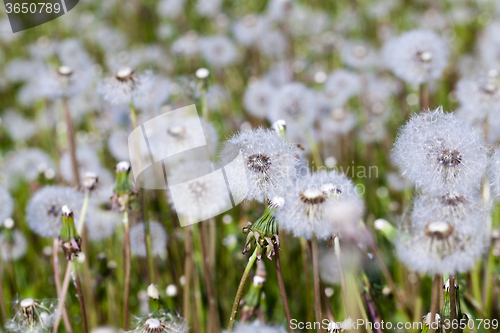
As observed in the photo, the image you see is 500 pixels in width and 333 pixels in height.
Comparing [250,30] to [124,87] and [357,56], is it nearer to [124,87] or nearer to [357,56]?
[357,56]

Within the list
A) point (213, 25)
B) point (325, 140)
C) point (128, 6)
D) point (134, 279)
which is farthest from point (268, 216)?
point (128, 6)

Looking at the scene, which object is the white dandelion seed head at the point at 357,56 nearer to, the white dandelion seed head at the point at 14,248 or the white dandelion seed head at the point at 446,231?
the white dandelion seed head at the point at 446,231

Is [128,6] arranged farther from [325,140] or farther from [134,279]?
[134,279]

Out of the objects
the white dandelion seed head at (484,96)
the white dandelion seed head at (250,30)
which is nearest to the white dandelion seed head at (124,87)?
the white dandelion seed head at (484,96)

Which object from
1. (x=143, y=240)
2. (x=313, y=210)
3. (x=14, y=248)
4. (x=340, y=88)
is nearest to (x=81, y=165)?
(x=14, y=248)

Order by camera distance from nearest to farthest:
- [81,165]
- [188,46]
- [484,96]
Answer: [484,96]
[81,165]
[188,46]

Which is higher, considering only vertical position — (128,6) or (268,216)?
(128,6)

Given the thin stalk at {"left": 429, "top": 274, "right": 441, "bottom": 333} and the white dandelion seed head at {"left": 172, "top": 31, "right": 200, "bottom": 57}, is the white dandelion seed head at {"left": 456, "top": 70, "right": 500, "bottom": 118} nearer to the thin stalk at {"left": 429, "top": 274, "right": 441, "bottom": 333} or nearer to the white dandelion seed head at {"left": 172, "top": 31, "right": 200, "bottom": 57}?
the thin stalk at {"left": 429, "top": 274, "right": 441, "bottom": 333}
